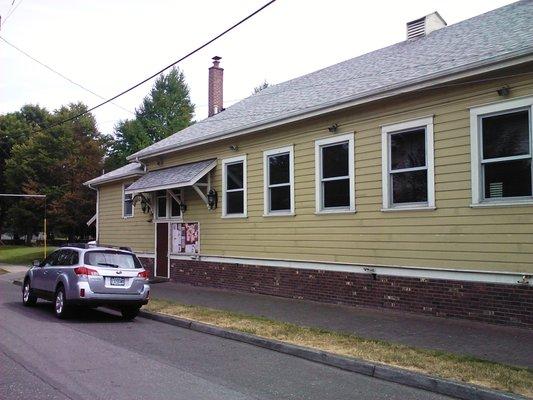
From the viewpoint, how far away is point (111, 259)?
40.7 feet

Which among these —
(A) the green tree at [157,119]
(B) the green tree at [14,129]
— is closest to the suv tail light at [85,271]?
(A) the green tree at [157,119]

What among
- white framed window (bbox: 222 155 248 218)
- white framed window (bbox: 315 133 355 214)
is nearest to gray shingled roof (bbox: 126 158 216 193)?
white framed window (bbox: 222 155 248 218)

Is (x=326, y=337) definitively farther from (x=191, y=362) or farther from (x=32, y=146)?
(x=32, y=146)

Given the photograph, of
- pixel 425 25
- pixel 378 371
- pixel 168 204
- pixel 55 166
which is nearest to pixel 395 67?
pixel 425 25

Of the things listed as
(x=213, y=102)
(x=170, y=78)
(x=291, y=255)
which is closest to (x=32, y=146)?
(x=170, y=78)

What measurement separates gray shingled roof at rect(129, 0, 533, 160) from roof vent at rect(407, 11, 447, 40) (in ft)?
1.54

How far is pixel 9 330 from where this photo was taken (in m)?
10.3

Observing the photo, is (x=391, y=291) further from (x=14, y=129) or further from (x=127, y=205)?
(x=14, y=129)

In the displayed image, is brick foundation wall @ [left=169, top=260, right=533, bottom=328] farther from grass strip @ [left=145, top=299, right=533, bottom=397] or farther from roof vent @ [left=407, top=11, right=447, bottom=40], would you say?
roof vent @ [left=407, top=11, right=447, bottom=40]

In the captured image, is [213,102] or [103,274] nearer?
[103,274]

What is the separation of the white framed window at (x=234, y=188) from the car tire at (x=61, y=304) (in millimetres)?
5810

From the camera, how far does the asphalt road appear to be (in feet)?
20.8

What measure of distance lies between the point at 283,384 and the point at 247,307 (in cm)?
622

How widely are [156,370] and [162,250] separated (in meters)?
13.2
